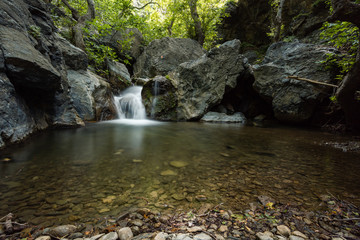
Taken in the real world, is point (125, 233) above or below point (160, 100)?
below

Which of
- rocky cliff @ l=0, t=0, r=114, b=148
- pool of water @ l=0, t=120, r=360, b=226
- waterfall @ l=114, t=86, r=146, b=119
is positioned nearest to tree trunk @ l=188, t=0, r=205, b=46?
waterfall @ l=114, t=86, r=146, b=119

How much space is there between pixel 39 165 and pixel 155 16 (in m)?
19.1

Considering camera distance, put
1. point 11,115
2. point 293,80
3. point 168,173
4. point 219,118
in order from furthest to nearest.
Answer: point 219,118
point 293,80
point 11,115
point 168,173

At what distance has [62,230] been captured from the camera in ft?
3.76

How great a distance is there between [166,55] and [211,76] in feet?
15.7

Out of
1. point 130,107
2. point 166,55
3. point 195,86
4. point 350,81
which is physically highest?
point 166,55

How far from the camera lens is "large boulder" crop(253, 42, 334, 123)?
712 cm

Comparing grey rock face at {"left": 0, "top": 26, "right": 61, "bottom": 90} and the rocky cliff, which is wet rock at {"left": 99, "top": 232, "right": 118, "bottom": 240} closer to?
the rocky cliff

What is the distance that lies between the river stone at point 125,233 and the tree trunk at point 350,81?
4.97 meters

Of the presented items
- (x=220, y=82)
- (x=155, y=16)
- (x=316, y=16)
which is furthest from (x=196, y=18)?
(x=316, y=16)

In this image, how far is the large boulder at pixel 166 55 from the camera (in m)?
12.4

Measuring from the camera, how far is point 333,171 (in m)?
2.42

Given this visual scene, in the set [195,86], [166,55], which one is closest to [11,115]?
[195,86]

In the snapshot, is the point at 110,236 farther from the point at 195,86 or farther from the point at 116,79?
the point at 116,79
